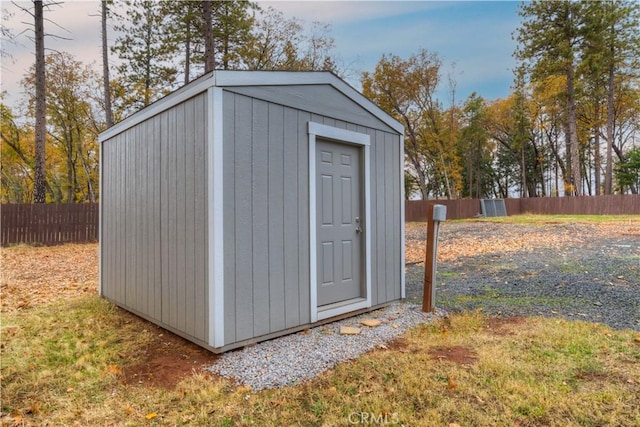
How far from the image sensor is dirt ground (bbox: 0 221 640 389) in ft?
8.84

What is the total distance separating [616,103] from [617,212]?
9817 millimetres

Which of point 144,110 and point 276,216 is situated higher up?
point 144,110

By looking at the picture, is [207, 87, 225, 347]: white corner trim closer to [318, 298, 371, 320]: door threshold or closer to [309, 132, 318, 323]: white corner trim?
[309, 132, 318, 323]: white corner trim

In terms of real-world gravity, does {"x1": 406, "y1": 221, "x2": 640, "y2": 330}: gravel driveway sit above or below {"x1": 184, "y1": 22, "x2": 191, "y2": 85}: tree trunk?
below

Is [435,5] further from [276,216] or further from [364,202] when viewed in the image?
[276,216]

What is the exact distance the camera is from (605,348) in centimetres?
277

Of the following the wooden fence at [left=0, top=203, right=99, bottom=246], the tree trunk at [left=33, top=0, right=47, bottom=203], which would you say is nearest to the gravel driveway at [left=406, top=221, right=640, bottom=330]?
the wooden fence at [left=0, top=203, right=99, bottom=246]

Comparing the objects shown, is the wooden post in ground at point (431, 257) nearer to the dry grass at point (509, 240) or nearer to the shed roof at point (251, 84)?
the shed roof at point (251, 84)

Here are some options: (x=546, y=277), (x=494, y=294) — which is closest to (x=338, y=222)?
(x=494, y=294)

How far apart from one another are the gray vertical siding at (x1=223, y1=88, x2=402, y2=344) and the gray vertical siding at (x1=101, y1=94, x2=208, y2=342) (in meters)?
0.24

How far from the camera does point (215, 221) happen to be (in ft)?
9.03

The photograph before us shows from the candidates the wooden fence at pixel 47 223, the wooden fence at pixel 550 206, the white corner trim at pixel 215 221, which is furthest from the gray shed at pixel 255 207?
the wooden fence at pixel 550 206

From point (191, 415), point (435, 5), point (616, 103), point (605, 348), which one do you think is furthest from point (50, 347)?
point (616, 103)

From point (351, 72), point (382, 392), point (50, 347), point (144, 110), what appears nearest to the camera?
point (382, 392)
